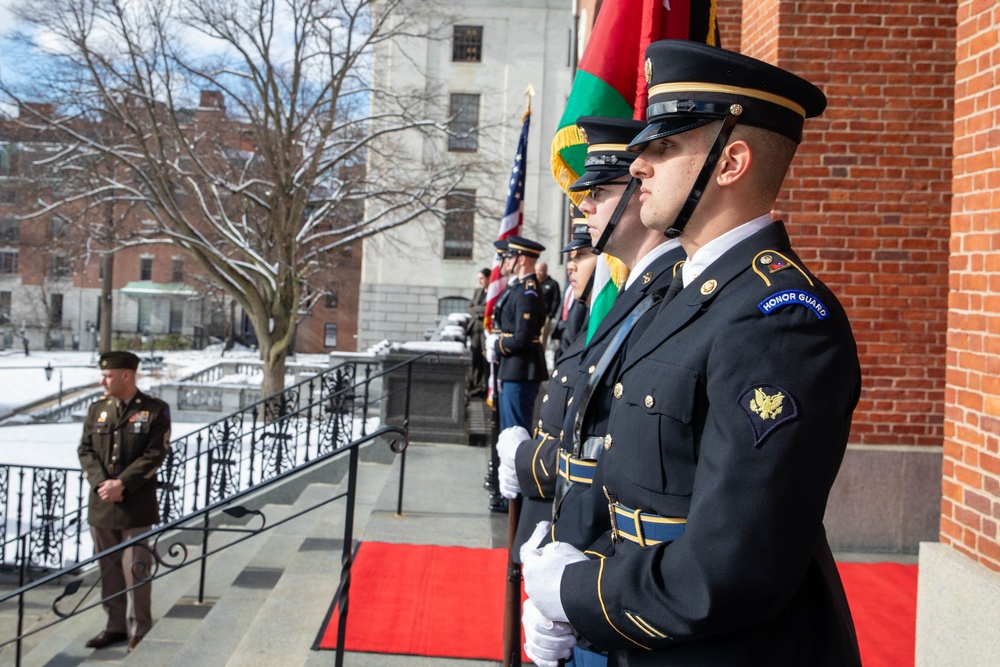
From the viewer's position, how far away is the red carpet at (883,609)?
4.43 metres

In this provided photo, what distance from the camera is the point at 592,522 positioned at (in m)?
2.13

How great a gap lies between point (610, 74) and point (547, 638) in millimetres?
2678

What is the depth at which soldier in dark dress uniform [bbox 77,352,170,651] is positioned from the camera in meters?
6.39

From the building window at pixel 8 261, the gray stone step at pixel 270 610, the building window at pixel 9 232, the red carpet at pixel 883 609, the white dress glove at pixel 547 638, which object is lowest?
the gray stone step at pixel 270 610

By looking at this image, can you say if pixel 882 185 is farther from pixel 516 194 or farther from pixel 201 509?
pixel 201 509

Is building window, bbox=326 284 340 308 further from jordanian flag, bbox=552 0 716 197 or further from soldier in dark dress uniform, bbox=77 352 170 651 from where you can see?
jordanian flag, bbox=552 0 716 197

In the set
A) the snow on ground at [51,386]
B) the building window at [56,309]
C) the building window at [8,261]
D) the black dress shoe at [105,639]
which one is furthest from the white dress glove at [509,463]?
the building window at [8,261]

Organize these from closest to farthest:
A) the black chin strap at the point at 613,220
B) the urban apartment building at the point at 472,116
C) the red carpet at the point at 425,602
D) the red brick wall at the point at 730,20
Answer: the black chin strap at the point at 613,220 < the red carpet at the point at 425,602 < the red brick wall at the point at 730,20 < the urban apartment building at the point at 472,116

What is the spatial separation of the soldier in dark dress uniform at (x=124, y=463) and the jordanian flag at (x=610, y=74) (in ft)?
12.9

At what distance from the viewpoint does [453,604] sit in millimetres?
5211

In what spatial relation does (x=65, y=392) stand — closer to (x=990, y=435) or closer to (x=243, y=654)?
(x=243, y=654)

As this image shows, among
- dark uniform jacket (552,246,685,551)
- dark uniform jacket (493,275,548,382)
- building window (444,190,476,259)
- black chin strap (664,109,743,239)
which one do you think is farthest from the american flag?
building window (444,190,476,259)

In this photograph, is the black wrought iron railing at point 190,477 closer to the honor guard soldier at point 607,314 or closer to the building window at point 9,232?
the honor guard soldier at point 607,314

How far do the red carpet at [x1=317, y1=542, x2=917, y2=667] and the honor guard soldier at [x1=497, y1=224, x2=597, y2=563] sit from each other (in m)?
1.14
